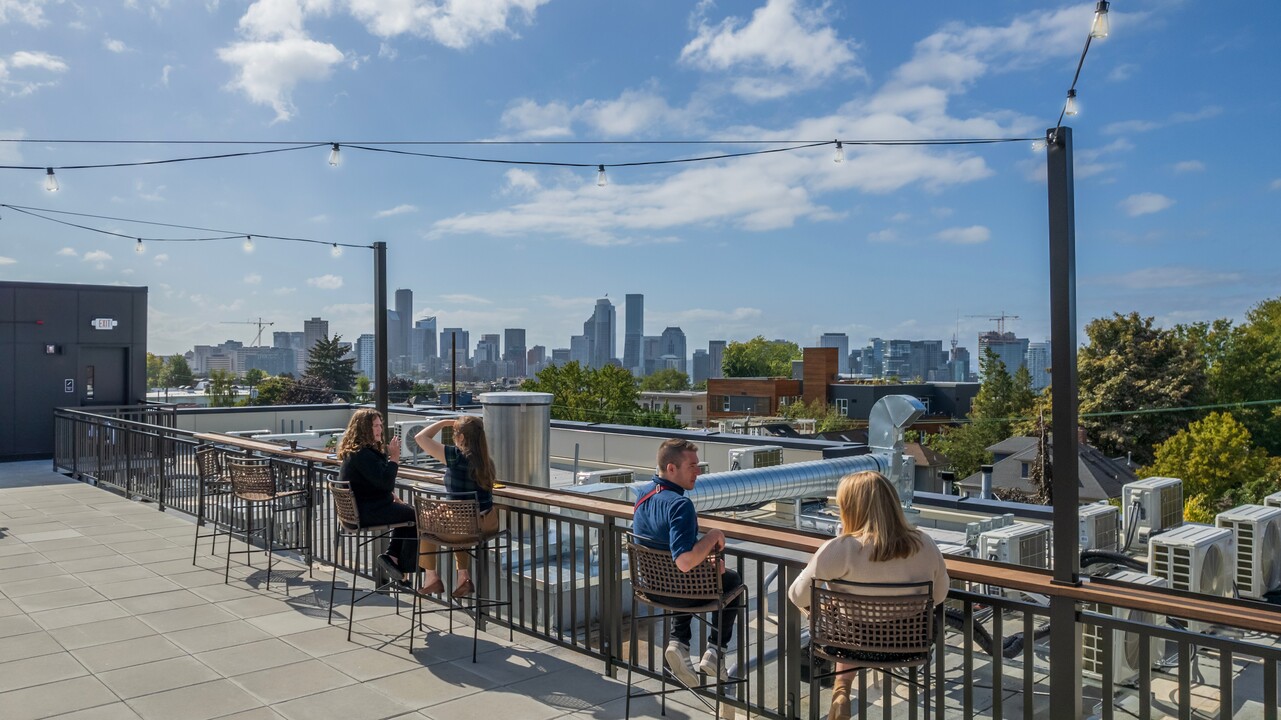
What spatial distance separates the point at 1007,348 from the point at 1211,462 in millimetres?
46943

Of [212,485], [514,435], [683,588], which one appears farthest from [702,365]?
[683,588]

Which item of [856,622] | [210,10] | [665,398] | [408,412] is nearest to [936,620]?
[856,622]

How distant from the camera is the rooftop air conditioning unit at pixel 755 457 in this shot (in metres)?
12.0

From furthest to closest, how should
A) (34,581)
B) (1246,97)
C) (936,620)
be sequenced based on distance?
(1246,97) < (34,581) < (936,620)

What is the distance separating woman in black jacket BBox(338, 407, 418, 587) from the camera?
203 inches

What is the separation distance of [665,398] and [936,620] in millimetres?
91184

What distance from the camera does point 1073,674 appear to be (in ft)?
9.51

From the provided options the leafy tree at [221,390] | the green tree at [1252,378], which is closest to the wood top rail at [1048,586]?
the green tree at [1252,378]

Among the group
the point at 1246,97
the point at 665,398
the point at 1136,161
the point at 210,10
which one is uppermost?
the point at 1246,97

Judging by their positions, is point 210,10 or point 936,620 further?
point 210,10

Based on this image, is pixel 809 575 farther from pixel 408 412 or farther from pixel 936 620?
pixel 408 412

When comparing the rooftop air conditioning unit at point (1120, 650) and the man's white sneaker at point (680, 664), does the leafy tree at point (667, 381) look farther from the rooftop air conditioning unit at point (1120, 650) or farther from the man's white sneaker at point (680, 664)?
the man's white sneaker at point (680, 664)

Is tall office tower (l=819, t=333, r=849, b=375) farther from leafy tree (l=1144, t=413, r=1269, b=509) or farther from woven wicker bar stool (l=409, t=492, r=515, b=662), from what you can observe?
woven wicker bar stool (l=409, t=492, r=515, b=662)

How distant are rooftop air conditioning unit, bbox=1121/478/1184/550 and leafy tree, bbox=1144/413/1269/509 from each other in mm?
27117
